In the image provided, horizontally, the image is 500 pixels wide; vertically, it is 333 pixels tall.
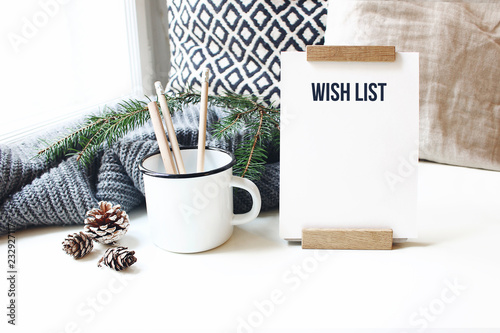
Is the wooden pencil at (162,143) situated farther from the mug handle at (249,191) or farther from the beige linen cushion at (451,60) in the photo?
the beige linen cushion at (451,60)

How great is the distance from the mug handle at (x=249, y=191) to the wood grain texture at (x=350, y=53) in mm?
183

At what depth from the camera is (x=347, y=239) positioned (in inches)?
22.4

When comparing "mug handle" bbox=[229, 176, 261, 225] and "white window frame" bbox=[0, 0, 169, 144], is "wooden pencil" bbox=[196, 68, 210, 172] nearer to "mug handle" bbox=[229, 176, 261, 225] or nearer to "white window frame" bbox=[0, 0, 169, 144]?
"mug handle" bbox=[229, 176, 261, 225]

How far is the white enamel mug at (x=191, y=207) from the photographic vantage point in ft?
1.77

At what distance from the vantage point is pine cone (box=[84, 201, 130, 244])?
59 cm

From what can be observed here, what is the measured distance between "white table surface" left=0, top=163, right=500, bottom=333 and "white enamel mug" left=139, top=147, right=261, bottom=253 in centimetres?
2

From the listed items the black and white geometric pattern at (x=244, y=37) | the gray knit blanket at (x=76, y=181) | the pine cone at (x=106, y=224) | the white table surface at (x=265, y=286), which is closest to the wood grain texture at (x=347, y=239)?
the white table surface at (x=265, y=286)

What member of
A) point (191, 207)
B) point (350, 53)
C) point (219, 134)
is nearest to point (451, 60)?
point (350, 53)

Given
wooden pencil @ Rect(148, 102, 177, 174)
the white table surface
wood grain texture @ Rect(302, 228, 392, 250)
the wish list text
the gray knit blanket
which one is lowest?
the white table surface

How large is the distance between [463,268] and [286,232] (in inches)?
8.6

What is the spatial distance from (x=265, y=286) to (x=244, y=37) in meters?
0.61

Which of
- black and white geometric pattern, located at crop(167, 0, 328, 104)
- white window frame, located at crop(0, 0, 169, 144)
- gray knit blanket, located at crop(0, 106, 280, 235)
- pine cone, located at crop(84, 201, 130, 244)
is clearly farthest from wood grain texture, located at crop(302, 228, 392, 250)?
white window frame, located at crop(0, 0, 169, 144)

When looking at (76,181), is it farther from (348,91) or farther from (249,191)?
(348,91)

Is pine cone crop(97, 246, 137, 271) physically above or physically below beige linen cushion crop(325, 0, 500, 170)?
below
